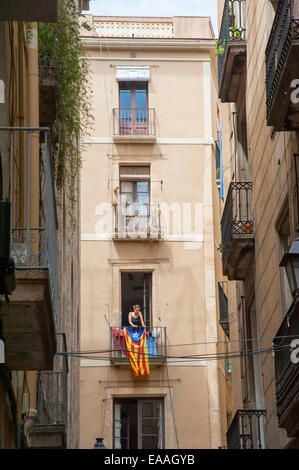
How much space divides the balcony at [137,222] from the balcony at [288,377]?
49.3ft

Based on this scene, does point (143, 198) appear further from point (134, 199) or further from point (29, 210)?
point (29, 210)

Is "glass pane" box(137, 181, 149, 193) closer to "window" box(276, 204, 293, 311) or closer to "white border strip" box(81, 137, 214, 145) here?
"white border strip" box(81, 137, 214, 145)

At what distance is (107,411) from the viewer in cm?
2742

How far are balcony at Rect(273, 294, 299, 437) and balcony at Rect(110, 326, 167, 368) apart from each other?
544 inches

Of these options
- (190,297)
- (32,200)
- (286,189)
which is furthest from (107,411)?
(32,200)

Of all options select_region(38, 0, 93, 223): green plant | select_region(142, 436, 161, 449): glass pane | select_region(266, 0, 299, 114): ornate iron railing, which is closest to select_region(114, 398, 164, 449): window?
select_region(142, 436, 161, 449): glass pane

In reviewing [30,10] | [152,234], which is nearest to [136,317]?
[152,234]

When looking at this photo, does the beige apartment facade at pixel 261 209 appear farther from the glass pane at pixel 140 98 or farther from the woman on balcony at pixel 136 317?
the glass pane at pixel 140 98

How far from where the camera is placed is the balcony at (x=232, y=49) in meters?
19.4

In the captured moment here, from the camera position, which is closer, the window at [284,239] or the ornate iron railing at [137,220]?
the window at [284,239]

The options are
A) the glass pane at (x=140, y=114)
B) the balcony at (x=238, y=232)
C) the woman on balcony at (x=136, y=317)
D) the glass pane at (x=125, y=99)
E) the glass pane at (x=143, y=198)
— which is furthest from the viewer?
the glass pane at (x=125, y=99)

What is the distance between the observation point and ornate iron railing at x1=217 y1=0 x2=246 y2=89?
63.7 feet

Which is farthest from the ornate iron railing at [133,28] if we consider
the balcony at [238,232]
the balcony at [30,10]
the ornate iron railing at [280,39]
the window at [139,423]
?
the balcony at [30,10]

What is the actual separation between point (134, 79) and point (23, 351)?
2212cm
